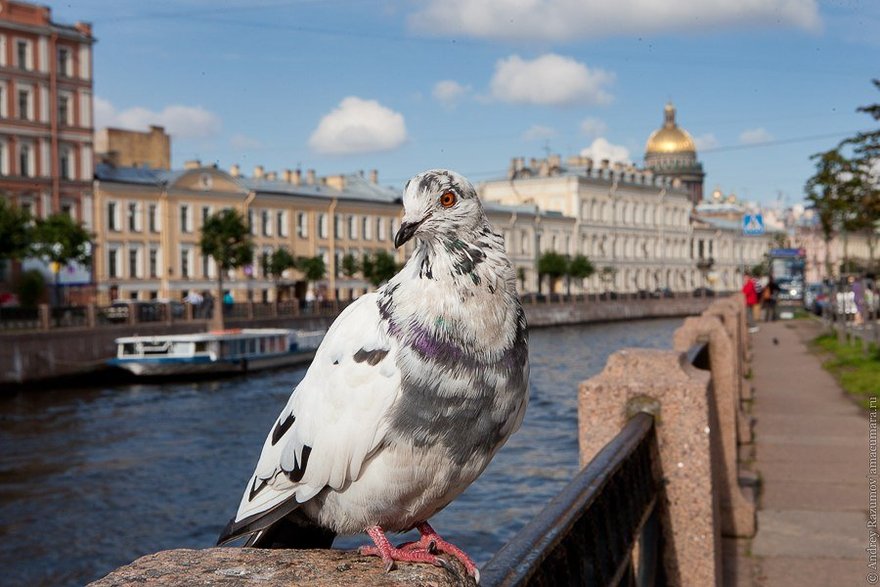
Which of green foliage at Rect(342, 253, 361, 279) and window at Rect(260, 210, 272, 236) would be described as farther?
green foliage at Rect(342, 253, 361, 279)

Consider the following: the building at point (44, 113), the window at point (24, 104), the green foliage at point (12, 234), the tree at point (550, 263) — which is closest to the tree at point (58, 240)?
the green foliage at point (12, 234)

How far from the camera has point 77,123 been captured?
1986 inches

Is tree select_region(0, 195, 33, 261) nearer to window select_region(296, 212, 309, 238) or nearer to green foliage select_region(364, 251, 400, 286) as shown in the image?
window select_region(296, 212, 309, 238)

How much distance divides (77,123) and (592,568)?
168ft

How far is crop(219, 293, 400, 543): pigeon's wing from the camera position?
211cm

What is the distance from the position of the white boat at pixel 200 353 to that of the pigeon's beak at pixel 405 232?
31433 mm

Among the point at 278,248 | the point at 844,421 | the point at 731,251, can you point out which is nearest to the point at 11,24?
the point at 278,248

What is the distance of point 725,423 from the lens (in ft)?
23.1

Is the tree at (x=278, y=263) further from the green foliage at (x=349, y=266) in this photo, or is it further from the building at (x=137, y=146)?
the building at (x=137, y=146)

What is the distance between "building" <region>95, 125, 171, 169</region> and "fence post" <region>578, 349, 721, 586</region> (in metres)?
54.7

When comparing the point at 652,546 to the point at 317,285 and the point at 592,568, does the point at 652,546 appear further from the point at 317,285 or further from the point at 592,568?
the point at 317,285

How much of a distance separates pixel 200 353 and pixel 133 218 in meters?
20.2

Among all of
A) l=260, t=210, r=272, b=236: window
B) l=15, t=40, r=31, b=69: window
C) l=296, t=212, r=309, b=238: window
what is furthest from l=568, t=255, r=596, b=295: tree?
l=15, t=40, r=31, b=69: window

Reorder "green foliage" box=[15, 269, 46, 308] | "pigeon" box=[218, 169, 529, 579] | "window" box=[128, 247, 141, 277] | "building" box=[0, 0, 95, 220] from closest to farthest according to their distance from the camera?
1. "pigeon" box=[218, 169, 529, 579]
2. "green foliage" box=[15, 269, 46, 308]
3. "building" box=[0, 0, 95, 220]
4. "window" box=[128, 247, 141, 277]
